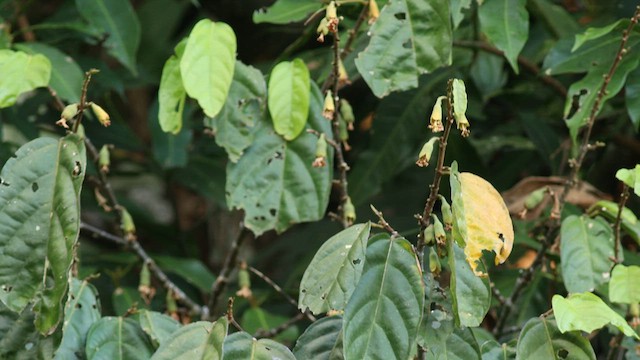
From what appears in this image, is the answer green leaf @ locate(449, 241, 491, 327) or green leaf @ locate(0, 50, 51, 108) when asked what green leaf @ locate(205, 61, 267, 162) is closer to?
green leaf @ locate(0, 50, 51, 108)

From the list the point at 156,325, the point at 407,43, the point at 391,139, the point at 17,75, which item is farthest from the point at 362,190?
the point at 17,75

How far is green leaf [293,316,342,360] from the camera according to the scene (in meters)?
1.28

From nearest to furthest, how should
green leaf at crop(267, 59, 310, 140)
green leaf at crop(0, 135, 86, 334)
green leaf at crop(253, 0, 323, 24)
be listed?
green leaf at crop(0, 135, 86, 334) → green leaf at crop(267, 59, 310, 140) → green leaf at crop(253, 0, 323, 24)

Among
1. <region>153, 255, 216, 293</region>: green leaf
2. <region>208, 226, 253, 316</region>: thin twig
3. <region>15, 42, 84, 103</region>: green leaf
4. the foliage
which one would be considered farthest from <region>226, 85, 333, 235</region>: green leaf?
<region>153, 255, 216, 293</region>: green leaf

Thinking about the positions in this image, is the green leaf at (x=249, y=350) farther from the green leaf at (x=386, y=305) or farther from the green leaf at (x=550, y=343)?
the green leaf at (x=550, y=343)

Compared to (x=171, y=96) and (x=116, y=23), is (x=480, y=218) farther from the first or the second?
(x=116, y=23)

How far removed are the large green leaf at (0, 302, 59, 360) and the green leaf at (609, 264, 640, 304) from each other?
2.55 feet

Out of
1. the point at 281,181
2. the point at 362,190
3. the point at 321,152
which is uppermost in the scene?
the point at 321,152

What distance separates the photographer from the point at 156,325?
1424 millimetres

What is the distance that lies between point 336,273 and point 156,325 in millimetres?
348

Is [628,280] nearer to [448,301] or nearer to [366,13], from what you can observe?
[448,301]

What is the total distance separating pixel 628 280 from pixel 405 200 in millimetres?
1298

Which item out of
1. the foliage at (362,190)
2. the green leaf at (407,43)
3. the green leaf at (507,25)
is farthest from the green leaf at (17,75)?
the green leaf at (507,25)

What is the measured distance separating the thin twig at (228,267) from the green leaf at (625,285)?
1.93 ft
